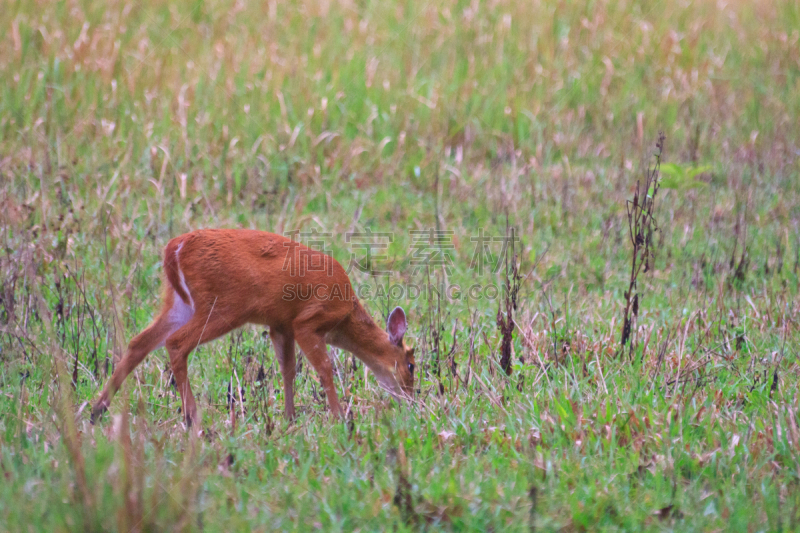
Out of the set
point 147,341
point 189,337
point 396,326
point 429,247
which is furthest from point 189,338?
point 429,247

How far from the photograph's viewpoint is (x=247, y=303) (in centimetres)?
413

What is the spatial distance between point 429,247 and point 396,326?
100 inches

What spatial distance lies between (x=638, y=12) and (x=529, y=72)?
2.65 m

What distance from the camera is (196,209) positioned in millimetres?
7273

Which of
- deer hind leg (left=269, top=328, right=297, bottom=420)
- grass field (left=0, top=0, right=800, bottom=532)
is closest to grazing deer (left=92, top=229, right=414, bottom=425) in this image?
deer hind leg (left=269, top=328, right=297, bottom=420)

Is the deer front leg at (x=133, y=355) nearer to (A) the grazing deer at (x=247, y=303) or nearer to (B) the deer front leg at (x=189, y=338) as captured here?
(A) the grazing deer at (x=247, y=303)

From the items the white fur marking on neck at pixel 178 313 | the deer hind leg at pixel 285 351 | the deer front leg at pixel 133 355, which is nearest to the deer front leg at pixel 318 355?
the deer hind leg at pixel 285 351

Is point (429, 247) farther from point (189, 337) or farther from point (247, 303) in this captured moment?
point (189, 337)

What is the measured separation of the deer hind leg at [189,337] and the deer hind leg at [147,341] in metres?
0.22

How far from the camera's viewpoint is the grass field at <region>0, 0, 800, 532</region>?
299cm

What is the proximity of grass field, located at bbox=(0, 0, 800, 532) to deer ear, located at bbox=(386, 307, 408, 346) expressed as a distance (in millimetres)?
264

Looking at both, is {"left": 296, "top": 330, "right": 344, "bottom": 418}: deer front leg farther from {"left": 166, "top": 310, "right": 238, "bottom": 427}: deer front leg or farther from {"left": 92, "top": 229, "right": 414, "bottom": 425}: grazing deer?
{"left": 166, "top": 310, "right": 238, "bottom": 427}: deer front leg

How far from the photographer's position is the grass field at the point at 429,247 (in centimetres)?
299

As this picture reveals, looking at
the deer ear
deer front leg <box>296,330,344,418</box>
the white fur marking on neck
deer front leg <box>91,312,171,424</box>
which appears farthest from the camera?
the deer ear
